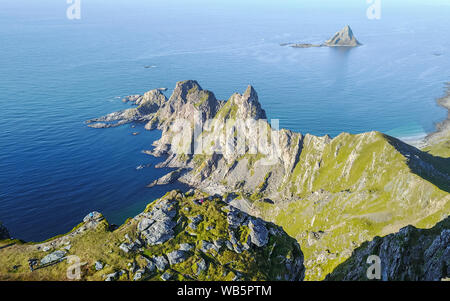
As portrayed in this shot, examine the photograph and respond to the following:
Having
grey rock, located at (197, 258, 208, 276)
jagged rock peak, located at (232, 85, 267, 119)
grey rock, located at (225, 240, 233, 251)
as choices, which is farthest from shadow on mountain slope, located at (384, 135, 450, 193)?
grey rock, located at (197, 258, 208, 276)

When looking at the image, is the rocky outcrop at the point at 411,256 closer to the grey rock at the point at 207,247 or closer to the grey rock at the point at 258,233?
the grey rock at the point at 258,233

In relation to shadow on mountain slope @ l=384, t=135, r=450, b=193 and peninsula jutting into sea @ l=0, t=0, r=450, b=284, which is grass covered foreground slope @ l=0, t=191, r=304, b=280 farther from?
shadow on mountain slope @ l=384, t=135, r=450, b=193

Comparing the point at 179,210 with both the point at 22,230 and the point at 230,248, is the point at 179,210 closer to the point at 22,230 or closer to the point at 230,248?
the point at 230,248

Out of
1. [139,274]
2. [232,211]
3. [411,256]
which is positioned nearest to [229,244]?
[232,211]

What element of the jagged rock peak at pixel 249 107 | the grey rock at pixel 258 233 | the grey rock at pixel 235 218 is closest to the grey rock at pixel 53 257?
the grey rock at pixel 235 218

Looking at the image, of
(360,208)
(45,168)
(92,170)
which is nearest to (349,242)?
(360,208)

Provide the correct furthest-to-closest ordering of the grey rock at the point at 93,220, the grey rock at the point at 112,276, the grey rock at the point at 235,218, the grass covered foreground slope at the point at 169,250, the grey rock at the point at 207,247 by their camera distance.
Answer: the grey rock at the point at 93,220
the grey rock at the point at 235,218
the grey rock at the point at 207,247
the grass covered foreground slope at the point at 169,250
the grey rock at the point at 112,276
